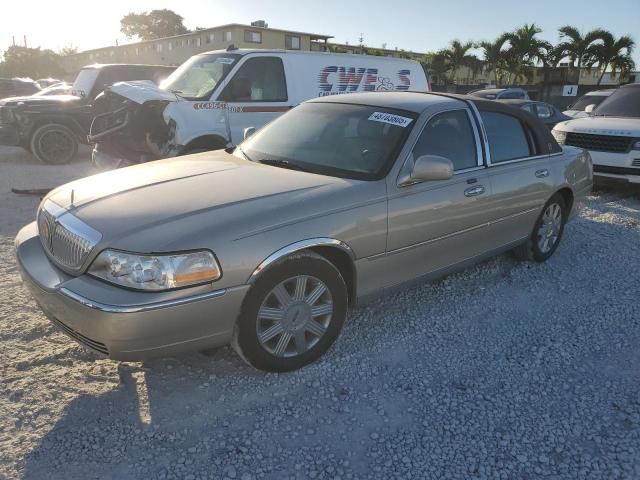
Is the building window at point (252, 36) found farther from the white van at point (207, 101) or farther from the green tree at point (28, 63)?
the white van at point (207, 101)

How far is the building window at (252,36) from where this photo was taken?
4071 centimetres

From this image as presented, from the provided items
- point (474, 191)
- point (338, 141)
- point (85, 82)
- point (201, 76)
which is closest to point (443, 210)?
point (474, 191)

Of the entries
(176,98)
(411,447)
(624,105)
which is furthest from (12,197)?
(624,105)

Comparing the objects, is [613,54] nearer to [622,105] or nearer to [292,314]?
[622,105]

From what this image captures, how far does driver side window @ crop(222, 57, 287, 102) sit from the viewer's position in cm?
723

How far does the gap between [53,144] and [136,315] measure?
30.6 ft

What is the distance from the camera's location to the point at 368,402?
9.51 ft

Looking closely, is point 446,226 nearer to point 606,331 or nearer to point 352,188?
point 352,188

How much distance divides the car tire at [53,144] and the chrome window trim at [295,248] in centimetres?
925

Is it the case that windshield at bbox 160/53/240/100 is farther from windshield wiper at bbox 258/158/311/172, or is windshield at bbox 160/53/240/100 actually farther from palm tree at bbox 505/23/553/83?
palm tree at bbox 505/23/553/83

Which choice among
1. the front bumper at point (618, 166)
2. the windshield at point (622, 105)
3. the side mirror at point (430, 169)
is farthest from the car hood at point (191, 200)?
the windshield at point (622, 105)

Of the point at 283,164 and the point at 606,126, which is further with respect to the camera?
the point at 606,126

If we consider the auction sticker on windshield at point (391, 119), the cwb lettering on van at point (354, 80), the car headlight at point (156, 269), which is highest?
the cwb lettering on van at point (354, 80)

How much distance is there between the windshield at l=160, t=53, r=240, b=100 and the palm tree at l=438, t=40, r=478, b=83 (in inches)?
1275
